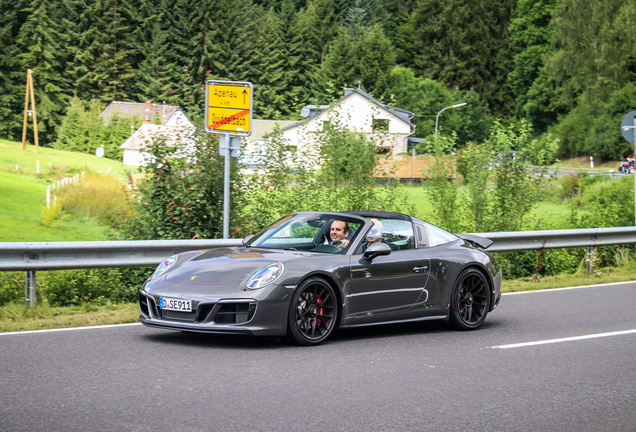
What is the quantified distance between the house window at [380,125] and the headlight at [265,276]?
9.05 metres

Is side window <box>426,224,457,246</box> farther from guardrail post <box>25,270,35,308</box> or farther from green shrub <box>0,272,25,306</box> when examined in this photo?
green shrub <box>0,272,25,306</box>

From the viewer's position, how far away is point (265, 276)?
25.0 ft

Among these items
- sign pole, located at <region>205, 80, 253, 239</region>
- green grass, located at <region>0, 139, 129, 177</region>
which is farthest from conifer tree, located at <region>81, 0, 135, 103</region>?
sign pole, located at <region>205, 80, 253, 239</region>

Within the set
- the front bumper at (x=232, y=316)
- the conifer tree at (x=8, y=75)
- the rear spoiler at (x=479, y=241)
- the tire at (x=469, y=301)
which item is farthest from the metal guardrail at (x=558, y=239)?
the conifer tree at (x=8, y=75)

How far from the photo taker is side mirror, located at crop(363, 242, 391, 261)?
826cm

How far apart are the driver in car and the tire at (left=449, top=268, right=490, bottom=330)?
5.00ft

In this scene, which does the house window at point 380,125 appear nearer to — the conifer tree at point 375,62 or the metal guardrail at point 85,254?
the metal guardrail at point 85,254

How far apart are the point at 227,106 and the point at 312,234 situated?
431cm

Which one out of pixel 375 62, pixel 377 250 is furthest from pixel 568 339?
pixel 375 62

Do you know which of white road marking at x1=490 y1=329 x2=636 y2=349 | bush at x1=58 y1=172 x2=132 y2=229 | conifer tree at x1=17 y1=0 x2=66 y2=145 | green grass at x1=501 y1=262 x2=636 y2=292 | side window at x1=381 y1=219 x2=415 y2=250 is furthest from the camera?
conifer tree at x1=17 y1=0 x2=66 y2=145

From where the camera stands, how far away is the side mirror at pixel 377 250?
8.26 meters

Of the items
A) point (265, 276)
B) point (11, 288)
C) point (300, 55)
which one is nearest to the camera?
point (265, 276)

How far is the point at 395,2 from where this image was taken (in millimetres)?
120875

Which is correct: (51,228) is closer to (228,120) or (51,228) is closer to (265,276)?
(228,120)
